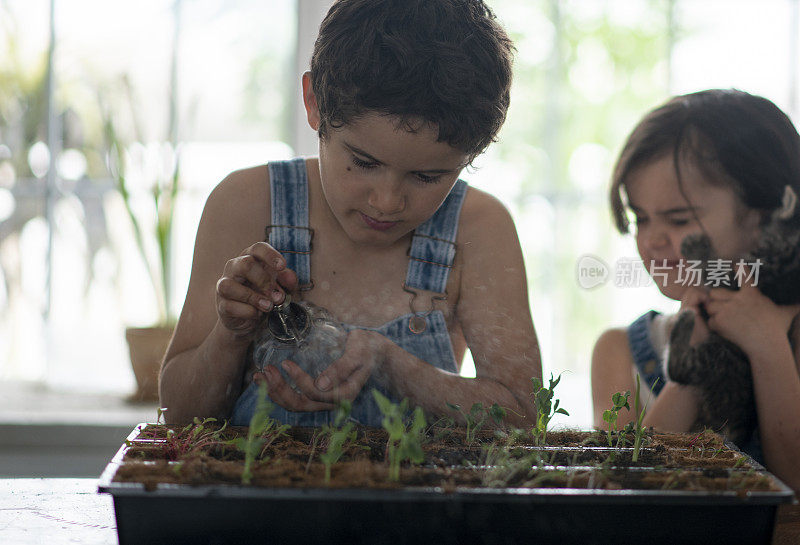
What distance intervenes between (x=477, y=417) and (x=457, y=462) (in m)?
0.18

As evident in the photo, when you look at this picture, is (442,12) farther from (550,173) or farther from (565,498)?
(550,173)

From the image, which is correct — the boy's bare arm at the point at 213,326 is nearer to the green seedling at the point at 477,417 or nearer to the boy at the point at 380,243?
the boy at the point at 380,243

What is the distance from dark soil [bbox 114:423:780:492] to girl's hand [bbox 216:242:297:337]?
0.15m

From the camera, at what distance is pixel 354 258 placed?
50.6 inches

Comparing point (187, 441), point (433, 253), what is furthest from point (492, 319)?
point (187, 441)

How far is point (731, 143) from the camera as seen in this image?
55.2 inches

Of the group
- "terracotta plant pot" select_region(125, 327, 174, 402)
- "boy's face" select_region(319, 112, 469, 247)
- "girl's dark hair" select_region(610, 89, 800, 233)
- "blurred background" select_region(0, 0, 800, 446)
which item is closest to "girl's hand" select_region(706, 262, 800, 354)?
"girl's dark hair" select_region(610, 89, 800, 233)

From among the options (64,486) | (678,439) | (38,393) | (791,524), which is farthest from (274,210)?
(38,393)

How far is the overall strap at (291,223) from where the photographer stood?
4.12 ft

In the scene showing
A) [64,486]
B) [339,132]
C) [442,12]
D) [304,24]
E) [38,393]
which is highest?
[304,24]

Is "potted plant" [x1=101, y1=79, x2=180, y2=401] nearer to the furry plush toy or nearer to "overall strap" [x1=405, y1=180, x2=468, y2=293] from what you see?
"overall strap" [x1=405, y1=180, x2=468, y2=293]

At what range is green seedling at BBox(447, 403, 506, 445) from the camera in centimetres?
95

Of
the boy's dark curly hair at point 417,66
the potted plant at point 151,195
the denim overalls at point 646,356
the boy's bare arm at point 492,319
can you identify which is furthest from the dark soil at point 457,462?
the potted plant at point 151,195

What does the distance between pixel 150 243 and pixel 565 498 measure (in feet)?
8.07
